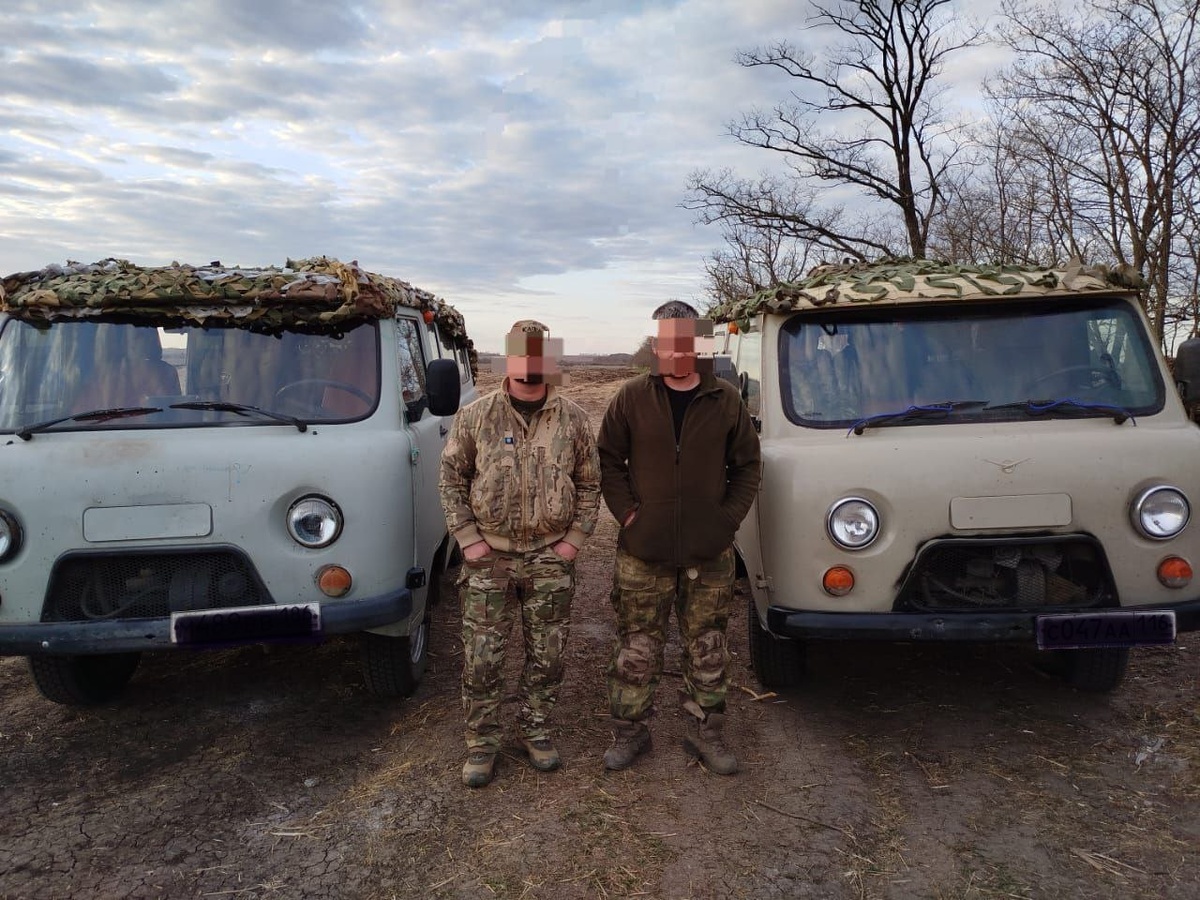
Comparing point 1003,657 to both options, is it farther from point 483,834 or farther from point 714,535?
point 483,834

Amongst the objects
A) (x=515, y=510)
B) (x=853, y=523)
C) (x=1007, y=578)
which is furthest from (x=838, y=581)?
(x=515, y=510)

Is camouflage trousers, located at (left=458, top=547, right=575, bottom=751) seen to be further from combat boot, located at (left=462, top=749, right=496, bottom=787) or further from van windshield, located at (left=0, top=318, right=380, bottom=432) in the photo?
van windshield, located at (left=0, top=318, right=380, bottom=432)

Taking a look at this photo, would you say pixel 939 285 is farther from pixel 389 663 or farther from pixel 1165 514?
pixel 389 663

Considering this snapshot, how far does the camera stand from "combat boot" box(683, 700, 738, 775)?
13.0 feet

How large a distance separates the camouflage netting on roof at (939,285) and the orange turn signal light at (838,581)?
1.29 metres

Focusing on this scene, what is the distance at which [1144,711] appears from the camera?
14.7 feet

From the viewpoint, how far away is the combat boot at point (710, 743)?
3973 millimetres

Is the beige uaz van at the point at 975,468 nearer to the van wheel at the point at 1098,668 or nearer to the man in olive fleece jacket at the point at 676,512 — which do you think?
the van wheel at the point at 1098,668

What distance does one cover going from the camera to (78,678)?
15.1 feet

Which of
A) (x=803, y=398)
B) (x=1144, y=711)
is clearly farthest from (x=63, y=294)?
(x=1144, y=711)

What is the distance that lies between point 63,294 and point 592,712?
3238 mm

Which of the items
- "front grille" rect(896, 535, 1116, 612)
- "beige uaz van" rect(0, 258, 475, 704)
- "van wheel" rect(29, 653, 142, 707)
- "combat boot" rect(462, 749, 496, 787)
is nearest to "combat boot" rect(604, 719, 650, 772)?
"combat boot" rect(462, 749, 496, 787)

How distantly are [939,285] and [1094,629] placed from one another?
5.54 ft

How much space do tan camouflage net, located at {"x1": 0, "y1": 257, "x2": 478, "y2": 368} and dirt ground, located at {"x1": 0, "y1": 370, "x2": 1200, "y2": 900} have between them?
6.63 ft
